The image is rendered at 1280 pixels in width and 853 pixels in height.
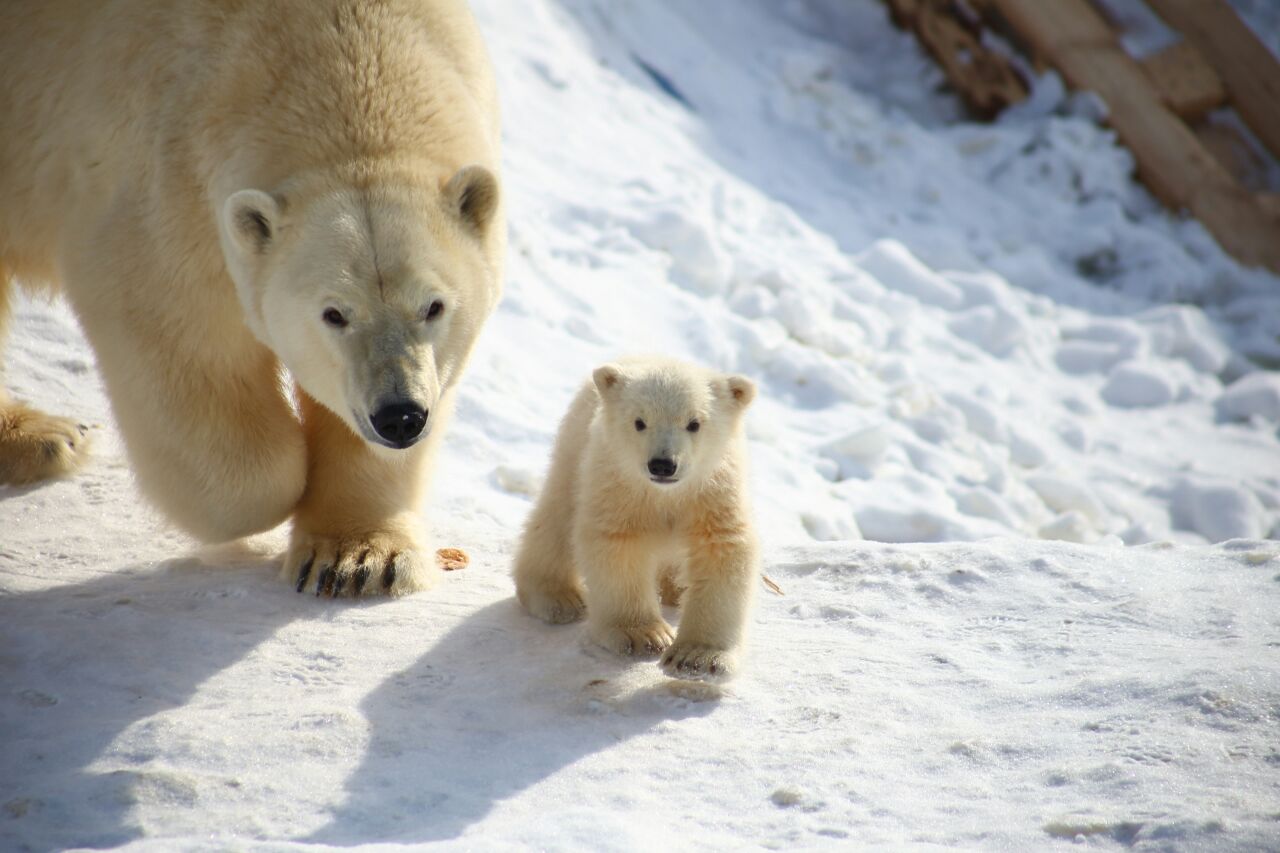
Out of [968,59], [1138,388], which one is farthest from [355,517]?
[968,59]

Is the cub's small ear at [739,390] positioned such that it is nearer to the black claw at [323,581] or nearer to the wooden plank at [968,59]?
the black claw at [323,581]

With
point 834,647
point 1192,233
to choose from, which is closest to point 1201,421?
point 1192,233

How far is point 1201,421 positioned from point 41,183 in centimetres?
574

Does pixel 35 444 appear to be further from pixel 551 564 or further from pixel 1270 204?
pixel 1270 204

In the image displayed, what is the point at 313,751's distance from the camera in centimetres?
294

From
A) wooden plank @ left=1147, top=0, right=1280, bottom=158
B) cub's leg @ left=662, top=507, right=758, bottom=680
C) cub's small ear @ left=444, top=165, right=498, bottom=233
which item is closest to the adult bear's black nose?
cub's leg @ left=662, top=507, right=758, bottom=680

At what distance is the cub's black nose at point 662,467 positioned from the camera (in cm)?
325

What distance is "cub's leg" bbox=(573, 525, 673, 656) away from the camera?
11.3 feet

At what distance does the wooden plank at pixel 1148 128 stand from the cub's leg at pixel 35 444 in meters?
6.66

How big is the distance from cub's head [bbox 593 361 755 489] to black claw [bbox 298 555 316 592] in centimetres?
112

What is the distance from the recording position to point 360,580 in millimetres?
3949

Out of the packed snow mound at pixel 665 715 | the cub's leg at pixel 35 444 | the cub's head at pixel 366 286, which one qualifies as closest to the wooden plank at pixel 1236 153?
the packed snow mound at pixel 665 715

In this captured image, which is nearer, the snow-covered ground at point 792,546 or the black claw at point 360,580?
the snow-covered ground at point 792,546

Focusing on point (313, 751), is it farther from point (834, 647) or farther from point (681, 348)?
point (681, 348)
